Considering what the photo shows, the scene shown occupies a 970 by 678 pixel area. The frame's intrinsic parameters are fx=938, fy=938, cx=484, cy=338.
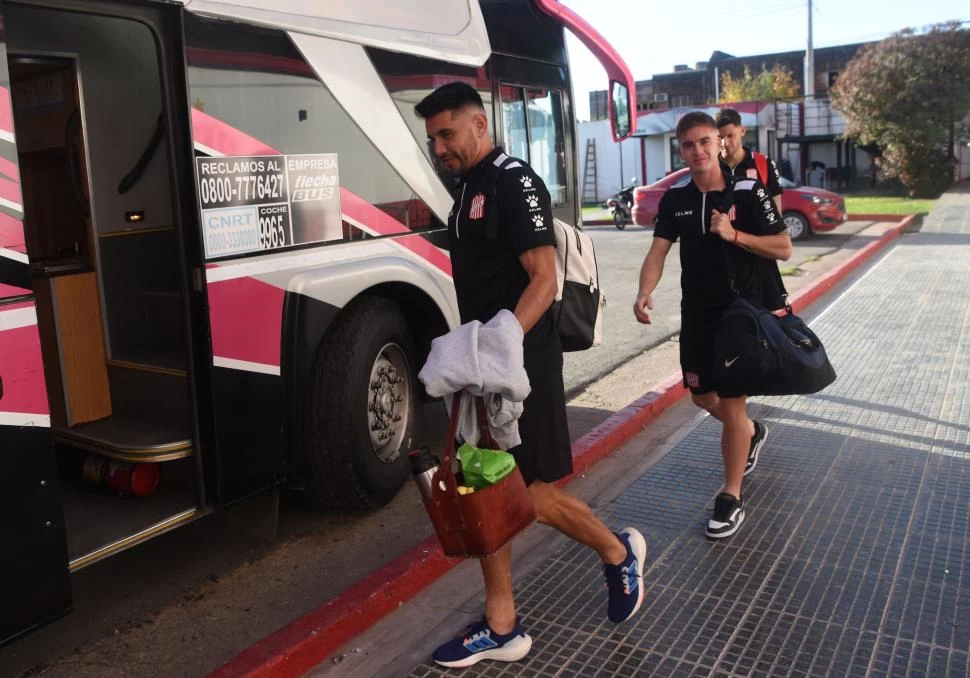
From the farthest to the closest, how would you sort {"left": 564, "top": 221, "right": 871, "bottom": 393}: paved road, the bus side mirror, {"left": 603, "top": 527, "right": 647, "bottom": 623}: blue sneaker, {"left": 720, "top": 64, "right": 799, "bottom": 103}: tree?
{"left": 720, "top": 64, "right": 799, "bottom": 103}: tree < {"left": 564, "top": 221, "right": 871, "bottom": 393}: paved road < the bus side mirror < {"left": 603, "top": 527, "right": 647, "bottom": 623}: blue sneaker

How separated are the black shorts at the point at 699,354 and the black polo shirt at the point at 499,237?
1355 millimetres

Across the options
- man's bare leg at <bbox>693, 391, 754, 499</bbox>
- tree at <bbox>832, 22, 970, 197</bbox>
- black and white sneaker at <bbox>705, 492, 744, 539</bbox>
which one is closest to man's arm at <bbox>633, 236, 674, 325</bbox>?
man's bare leg at <bbox>693, 391, 754, 499</bbox>

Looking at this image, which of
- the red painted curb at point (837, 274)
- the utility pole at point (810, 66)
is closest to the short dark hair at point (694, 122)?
the red painted curb at point (837, 274)

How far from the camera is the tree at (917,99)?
26.4 meters

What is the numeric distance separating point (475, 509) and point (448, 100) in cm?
140

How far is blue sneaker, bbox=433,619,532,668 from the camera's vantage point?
349cm

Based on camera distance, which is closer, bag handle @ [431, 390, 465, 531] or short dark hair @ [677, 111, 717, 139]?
bag handle @ [431, 390, 465, 531]

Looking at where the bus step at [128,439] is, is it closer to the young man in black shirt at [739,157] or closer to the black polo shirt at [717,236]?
the black polo shirt at [717,236]

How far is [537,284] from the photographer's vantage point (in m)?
3.25

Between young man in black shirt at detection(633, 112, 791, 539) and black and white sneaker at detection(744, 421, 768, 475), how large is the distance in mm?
639

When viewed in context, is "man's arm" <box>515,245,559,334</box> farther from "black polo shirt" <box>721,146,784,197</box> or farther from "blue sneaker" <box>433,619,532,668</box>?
"black polo shirt" <box>721,146,784,197</box>

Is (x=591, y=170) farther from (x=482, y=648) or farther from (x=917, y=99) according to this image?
(x=482, y=648)

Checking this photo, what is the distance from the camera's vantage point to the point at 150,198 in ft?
16.7

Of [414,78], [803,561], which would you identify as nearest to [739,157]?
[414,78]
